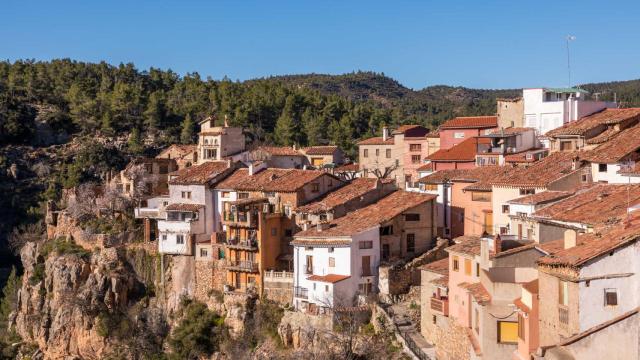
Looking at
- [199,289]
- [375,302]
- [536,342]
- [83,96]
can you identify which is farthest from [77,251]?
[536,342]

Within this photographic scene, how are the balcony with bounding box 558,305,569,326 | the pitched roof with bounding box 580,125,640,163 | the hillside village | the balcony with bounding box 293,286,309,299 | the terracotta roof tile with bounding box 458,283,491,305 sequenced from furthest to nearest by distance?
the balcony with bounding box 293,286,309,299 → the pitched roof with bounding box 580,125,640,163 → the terracotta roof tile with bounding box 458,283,491,305 → the hillside village → the balcony with bounding box 558,305,569,326

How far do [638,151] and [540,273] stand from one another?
692 inches

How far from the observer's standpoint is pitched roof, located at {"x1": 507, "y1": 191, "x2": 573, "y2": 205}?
137ft

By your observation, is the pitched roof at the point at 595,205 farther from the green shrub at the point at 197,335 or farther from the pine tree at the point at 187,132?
the pine tree at the point at 187,132

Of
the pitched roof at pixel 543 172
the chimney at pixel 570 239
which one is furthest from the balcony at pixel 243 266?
the chimney at pixel 570 239

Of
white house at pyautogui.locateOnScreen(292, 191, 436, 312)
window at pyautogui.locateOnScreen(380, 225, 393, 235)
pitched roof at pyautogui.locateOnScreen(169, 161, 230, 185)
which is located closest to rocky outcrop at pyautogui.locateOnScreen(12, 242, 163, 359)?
pitched roof at pyautogui.locateOnScreen(169, 161, 230, 185)

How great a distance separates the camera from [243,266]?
54.2m

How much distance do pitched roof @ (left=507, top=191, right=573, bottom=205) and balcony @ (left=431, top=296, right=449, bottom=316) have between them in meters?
6.71

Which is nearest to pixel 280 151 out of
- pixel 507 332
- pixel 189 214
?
pixel 189 214

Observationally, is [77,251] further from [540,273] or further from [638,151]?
[540,273]

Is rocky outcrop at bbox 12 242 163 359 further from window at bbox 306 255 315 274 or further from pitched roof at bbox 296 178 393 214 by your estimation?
window at bbox 306 255 315 274

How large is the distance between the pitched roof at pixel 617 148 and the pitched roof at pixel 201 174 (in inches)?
1038

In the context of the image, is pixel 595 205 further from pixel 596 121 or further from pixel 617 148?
pixel 596 121

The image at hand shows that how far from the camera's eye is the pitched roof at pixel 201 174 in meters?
61.4
